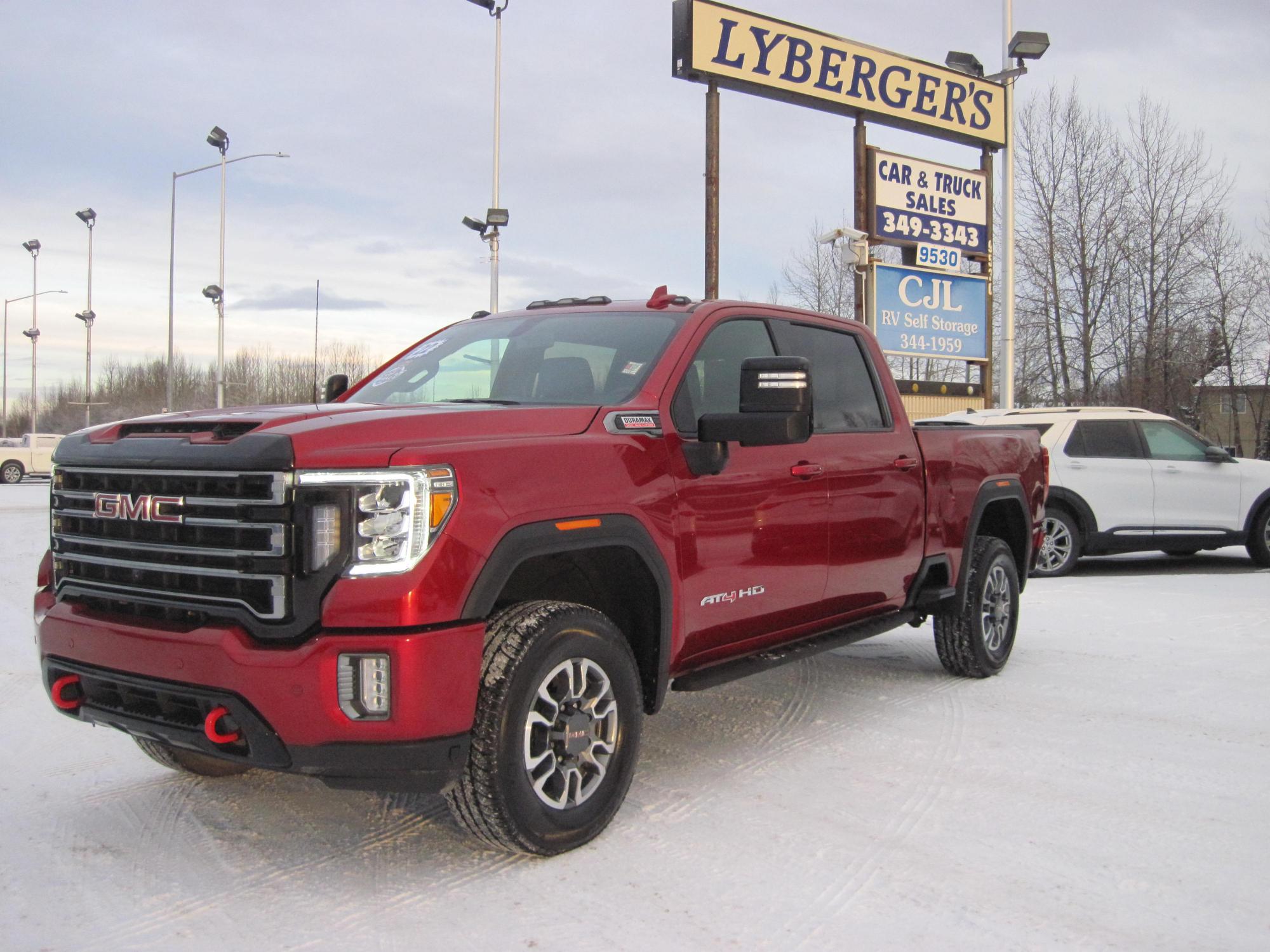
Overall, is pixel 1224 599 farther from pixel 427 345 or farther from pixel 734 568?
pixel 427 345

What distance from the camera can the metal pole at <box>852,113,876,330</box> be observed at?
17547 mm

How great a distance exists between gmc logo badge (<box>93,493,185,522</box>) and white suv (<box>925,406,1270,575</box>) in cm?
902

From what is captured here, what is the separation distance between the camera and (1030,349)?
33.2 metres

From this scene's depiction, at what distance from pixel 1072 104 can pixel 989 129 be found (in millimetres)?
14819

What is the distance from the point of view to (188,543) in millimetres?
3410

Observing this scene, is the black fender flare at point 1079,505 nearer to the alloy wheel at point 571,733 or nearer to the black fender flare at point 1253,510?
the black fender flare at point 1253,510

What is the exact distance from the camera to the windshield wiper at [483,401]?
14.1 feet

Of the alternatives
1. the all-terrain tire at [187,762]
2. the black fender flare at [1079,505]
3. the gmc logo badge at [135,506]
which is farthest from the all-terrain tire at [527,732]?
the black fender flare at [1079,505]

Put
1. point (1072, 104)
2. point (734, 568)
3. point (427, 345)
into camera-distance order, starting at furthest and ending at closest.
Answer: point (1072, 104) < point (427, 345) < point (734, 568)

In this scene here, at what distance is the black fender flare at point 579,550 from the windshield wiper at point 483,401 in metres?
0.73

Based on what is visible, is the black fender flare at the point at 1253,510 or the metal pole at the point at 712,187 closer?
the black fender flare at the point at 1253,510

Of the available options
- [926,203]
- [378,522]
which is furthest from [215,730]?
[926,203]

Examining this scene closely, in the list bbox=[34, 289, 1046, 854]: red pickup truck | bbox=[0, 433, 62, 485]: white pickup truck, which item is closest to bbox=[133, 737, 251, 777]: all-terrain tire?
bbox=[34, 289, 1046, 854]: red pickup truck

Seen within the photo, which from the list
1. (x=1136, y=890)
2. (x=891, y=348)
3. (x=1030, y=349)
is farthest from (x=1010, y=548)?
(x=1030, y=349)
